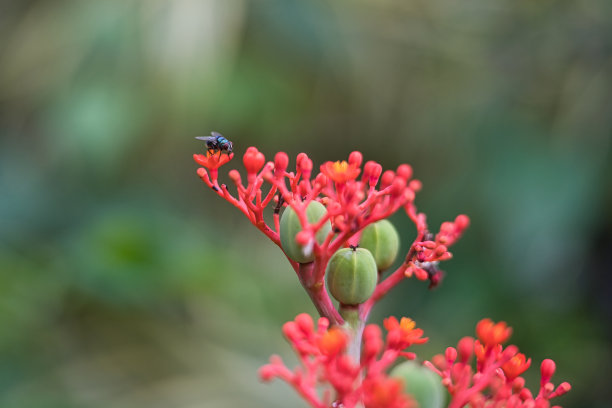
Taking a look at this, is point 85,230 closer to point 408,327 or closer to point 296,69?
point 296,69

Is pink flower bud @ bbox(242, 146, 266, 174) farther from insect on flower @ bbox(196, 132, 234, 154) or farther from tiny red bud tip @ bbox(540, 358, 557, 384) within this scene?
tiny red bud tip @ bbox(540, 358, 557, 384)

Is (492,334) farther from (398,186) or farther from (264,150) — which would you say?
(264,150)

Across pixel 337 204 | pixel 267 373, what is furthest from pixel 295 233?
pixel 267 373

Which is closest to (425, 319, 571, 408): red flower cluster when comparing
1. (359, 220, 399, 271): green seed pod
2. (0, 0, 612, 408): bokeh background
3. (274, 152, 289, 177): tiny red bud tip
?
(359, 220, 399, 271): green seed pod

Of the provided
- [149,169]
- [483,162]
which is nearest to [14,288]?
[149,169]

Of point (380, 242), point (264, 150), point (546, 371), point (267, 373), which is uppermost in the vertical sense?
point (264, 150)
